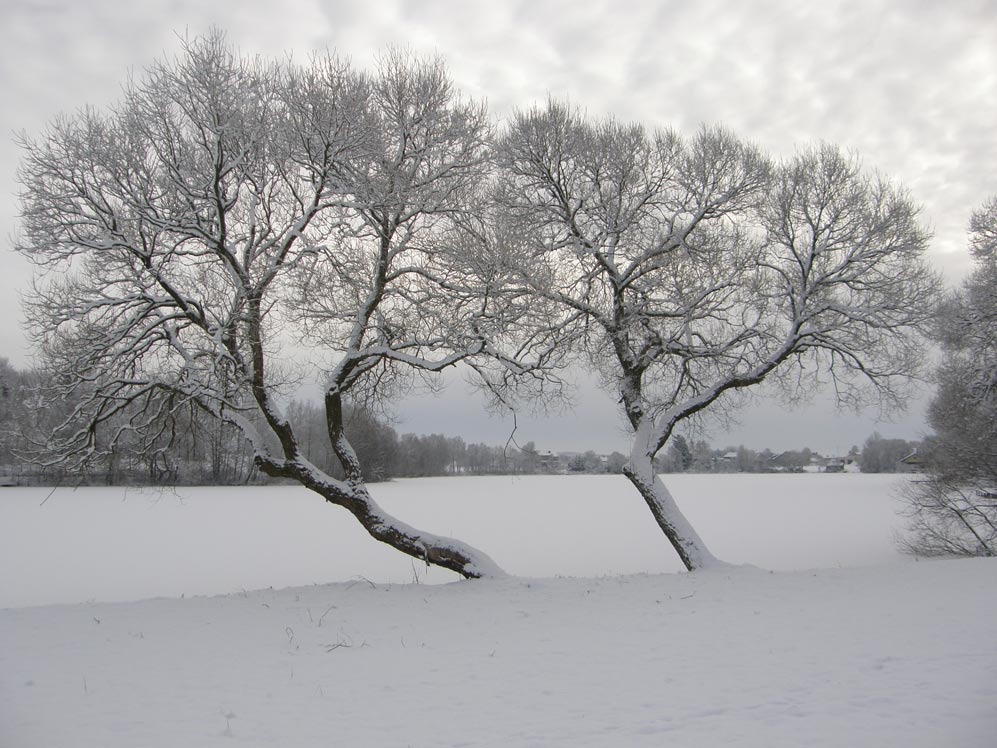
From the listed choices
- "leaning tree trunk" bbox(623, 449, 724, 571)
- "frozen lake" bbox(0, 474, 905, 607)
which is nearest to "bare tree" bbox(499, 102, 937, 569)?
"leaning tree trunk" bbox(623, 449, 724, 571)

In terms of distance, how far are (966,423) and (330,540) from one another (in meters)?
24.9

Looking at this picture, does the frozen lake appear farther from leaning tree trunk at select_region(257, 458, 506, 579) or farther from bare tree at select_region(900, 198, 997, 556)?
bare tree at select_region(900, 198, 997, 556)

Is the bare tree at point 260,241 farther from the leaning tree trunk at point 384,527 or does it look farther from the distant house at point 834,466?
the distant house at point 834,466

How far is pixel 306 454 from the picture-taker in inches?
2271

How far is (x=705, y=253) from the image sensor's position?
38.6 ft

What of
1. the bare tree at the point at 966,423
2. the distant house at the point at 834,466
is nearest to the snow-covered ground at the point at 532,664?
the bare tree at the point at 966,423

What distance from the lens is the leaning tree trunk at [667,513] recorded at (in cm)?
1173

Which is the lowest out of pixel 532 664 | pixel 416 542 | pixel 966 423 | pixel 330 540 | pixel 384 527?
pixel 330 540

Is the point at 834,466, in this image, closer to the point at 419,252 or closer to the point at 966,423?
the point at 966,423

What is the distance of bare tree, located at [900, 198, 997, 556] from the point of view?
45.9 ft

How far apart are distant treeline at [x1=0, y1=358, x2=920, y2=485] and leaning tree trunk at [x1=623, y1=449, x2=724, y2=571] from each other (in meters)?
1.28

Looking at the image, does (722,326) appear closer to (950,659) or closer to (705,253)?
(705,253)

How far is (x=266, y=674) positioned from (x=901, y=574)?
10.9m

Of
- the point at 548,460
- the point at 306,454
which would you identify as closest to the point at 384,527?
the point at 548,460
